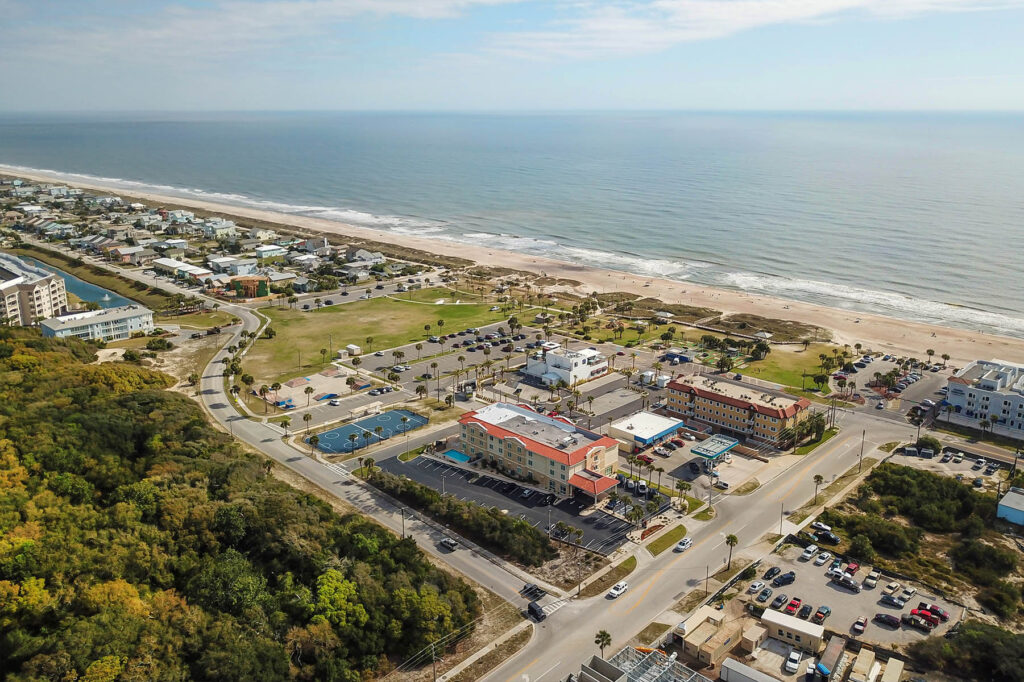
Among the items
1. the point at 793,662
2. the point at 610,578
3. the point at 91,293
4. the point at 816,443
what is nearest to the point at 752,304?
the point at 816,443

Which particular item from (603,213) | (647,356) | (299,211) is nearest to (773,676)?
(647,356)

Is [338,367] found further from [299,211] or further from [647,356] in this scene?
[299,211]

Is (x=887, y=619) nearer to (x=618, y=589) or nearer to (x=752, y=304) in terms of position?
(x=618, y=589)

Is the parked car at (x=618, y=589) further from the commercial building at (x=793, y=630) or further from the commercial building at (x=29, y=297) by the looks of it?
the commercial building at (x=29, y=297)

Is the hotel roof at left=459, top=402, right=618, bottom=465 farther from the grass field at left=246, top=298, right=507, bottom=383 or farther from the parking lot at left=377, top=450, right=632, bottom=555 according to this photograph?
the grass field at left=246, top=298, right=507, bottom=383

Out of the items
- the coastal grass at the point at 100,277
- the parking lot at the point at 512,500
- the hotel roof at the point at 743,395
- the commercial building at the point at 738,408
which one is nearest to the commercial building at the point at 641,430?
the commercial building at the point at 738,408
